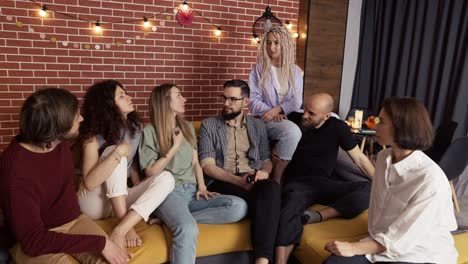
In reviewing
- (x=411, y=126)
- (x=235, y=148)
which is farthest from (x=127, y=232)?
(x=411, y=126)

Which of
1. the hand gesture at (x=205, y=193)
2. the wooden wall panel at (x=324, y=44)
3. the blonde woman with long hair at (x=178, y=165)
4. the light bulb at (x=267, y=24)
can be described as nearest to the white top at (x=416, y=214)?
the blonde woman with long hair at (x=178, y=165)

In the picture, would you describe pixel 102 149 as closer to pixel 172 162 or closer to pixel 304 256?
pixel 172 162

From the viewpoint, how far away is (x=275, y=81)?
2.84 m

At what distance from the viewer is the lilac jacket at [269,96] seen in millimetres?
2830

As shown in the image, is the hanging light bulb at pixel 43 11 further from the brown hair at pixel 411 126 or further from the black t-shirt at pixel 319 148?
the brown hair at pixel 411 126

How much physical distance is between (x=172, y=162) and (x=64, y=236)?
0.80 m

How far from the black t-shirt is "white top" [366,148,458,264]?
0.72 m

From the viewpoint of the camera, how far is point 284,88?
284 centimetres

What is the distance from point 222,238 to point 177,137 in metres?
0.61

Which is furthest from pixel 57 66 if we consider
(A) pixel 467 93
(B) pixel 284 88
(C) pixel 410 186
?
(A) pixel 467 93

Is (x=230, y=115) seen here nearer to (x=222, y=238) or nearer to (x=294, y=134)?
(x=294, y=134)

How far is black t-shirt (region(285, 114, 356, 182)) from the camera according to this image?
2352mm

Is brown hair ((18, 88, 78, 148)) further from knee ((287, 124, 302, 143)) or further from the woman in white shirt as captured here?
knee ((287, 124, 302, 143))

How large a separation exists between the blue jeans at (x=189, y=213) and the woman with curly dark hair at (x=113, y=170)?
0.08m
